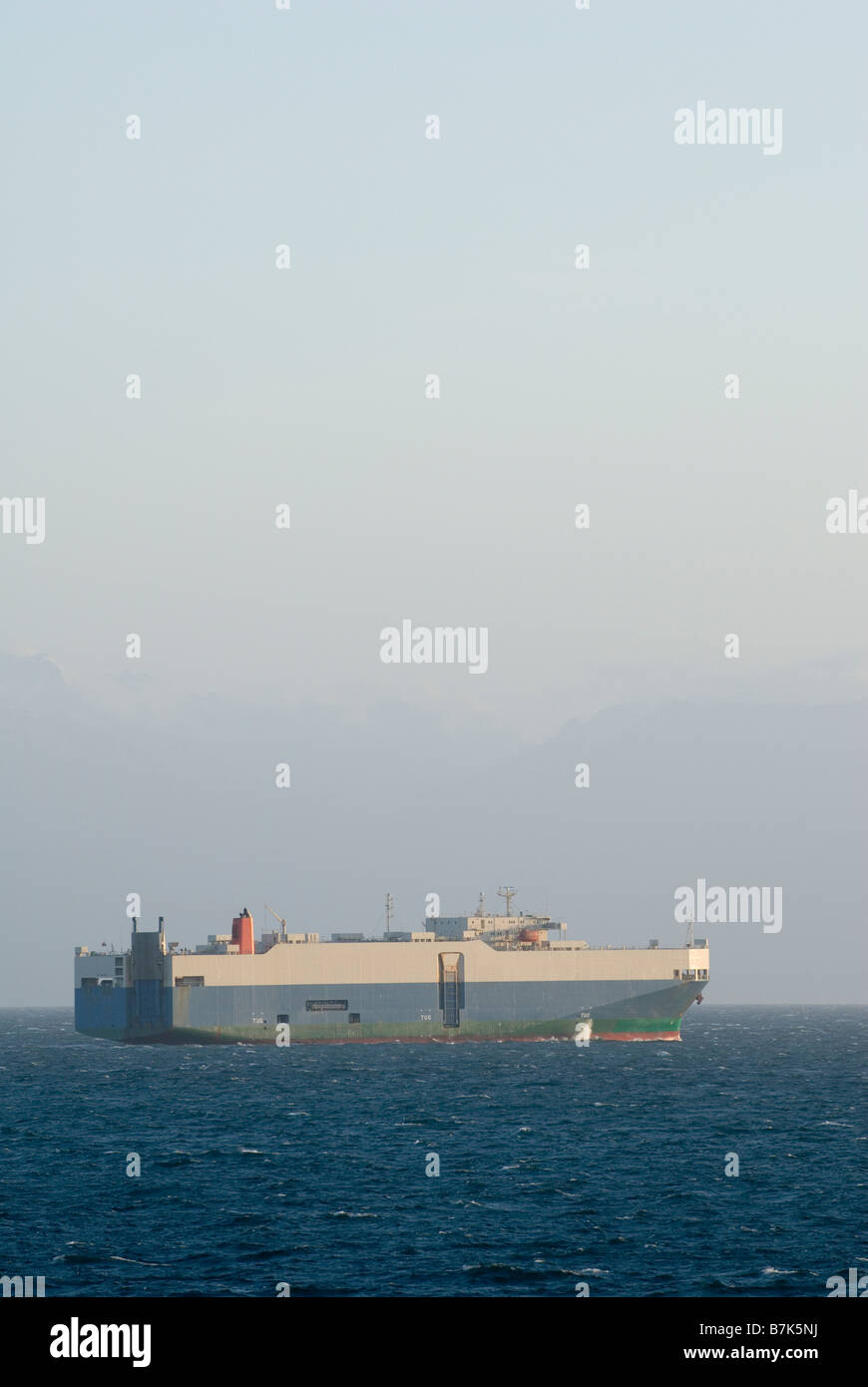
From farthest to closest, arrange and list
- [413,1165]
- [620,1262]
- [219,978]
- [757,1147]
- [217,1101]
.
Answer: [219,978]
[217,1101]
[757,1147]
[413,1165]
[620,1262]

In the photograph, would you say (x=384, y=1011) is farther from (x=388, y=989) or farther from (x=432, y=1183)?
(x=432, y=1183)

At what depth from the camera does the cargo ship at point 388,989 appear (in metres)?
137

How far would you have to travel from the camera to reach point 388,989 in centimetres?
13812

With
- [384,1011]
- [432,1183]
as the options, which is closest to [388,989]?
[384,1011]

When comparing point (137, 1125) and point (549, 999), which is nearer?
point (137, 1125)

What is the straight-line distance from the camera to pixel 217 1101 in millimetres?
91625

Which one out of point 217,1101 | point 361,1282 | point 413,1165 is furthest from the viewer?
point 217,1101

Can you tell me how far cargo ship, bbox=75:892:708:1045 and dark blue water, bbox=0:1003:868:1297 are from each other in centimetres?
2410

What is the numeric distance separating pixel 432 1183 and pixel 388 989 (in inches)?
3191

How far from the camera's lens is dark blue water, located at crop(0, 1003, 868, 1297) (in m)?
41.5

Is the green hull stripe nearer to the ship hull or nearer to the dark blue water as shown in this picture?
the ship hull
